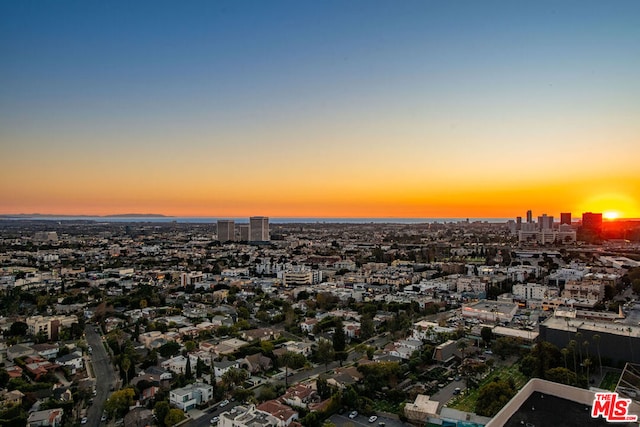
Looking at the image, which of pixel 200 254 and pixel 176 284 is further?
pixel 200 254

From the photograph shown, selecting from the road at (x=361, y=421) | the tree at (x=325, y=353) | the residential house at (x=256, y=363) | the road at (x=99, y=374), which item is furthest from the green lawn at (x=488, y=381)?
the road at (x=99, y=374)

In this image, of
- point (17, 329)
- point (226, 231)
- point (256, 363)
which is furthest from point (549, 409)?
point (226, 231)

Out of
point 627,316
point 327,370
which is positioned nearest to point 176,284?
point 327,370

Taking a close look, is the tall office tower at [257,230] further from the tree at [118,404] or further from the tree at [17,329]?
the tree at [118,404]

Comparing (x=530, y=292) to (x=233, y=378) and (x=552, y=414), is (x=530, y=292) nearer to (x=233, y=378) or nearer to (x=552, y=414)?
(x=233, y=378)

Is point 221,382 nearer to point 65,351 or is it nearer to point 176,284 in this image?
point 65,351
